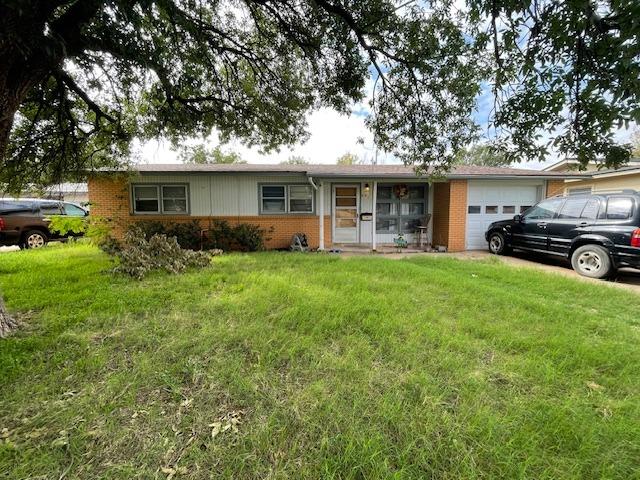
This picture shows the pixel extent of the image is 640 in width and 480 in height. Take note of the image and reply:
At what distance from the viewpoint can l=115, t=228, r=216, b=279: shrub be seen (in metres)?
5.98

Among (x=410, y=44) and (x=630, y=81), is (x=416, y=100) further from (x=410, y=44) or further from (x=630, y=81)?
(x=630, y=81)

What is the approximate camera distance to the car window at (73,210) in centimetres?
1204

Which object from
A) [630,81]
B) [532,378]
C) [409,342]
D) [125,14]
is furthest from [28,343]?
[630,81]

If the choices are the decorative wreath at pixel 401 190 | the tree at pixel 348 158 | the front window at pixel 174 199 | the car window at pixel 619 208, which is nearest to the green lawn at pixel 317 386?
the car window at pixel 619 208

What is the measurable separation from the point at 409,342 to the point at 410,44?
14.6 ft

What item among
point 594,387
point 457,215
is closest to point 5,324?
point 594,387

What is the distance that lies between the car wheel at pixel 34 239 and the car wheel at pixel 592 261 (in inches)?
618

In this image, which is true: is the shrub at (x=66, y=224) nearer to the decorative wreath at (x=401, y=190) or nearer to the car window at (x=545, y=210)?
the decorative wreath at (x=401, y=190)

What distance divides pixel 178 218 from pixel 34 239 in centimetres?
516

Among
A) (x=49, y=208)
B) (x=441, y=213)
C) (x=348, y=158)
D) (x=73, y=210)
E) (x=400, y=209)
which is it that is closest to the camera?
(x=441, y=213)

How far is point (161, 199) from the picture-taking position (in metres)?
10.4

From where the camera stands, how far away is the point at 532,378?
264 centimetres

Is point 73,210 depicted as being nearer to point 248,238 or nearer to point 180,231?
point 180,231

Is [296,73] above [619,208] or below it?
above
